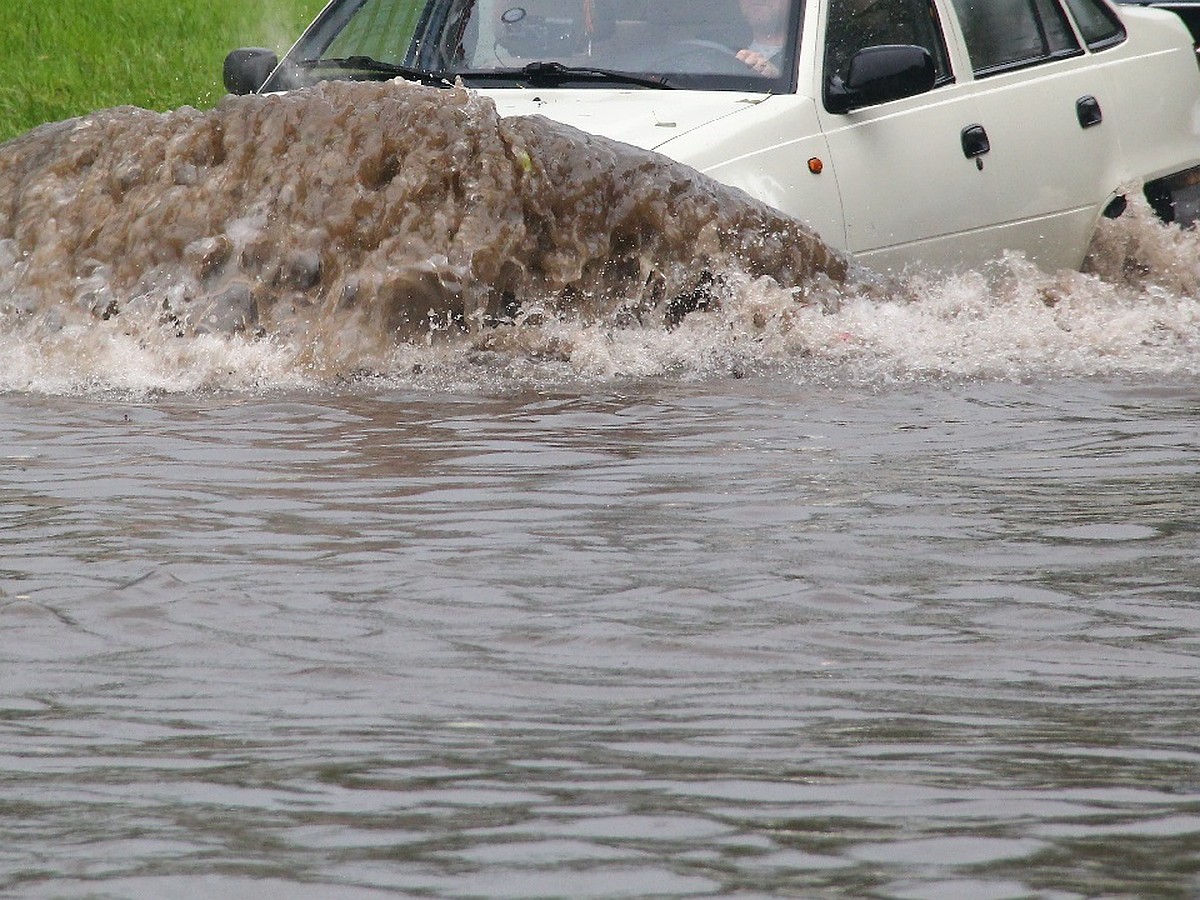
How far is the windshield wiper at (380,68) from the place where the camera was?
330 inches

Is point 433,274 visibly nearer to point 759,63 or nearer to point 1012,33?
point 759,63

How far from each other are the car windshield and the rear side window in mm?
1830

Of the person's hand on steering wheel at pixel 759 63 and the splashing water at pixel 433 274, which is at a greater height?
the person's hand on steering wheel at pixel 759 63

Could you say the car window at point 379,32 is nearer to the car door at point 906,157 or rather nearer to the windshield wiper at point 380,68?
the windshield wiper at point 380,68

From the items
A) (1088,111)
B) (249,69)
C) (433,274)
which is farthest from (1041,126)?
(249,69)

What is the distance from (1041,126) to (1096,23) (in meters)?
0.98

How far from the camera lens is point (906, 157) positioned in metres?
8.30

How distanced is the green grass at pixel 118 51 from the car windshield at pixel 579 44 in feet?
18.3

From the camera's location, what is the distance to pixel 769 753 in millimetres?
3416

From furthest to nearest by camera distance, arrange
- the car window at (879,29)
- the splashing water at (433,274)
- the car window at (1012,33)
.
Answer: the car window at (1012,33)
the car window at (879,29)
the splashing water at (433,274)

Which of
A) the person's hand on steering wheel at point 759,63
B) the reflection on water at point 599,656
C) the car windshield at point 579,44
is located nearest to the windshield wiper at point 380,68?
the car windshield at point 579,44

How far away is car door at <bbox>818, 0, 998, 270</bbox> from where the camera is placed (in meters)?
8.08

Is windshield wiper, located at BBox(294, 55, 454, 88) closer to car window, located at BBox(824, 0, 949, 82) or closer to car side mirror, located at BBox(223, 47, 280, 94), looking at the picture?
car side mirror, located at BBox(223, 47, 280, 94)

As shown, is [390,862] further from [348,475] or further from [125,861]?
[348,475]
